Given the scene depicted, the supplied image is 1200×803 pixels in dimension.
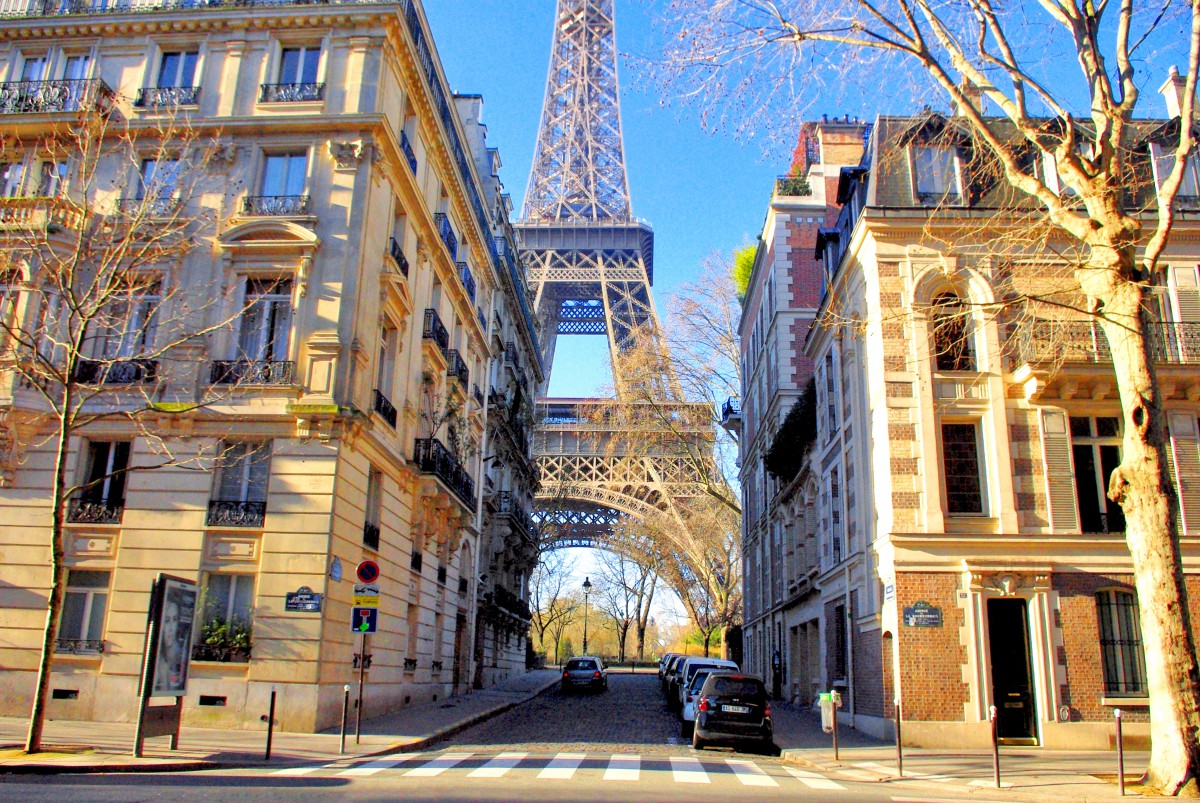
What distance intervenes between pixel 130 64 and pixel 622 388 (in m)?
18.8

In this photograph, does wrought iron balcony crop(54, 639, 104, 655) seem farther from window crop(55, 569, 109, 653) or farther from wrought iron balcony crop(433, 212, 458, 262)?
wrought iron balcony crop(433, 212, 458, 262)

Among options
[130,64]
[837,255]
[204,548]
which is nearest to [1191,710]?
[837,255]

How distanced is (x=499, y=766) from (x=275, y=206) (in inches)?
517

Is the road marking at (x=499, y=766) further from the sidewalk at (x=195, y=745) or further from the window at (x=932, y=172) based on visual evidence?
the window at (x=932, y=172)

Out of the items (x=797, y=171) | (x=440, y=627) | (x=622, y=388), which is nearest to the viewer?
(x=440, y=627)

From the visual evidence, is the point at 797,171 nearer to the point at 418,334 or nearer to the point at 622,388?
the point at 622,388

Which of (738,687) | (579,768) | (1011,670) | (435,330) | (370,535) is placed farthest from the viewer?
(435,330)

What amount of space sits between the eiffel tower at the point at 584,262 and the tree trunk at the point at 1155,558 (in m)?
34.7

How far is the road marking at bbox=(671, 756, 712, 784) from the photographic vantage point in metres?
12.1

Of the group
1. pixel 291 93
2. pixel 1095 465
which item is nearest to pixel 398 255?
pixel 291 93

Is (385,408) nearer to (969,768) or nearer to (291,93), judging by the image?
(291,93)

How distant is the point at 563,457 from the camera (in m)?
71.4

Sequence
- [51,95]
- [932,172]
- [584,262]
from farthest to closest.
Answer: [584,262]
[51,95]
[932,172]

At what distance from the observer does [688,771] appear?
13328 mm
